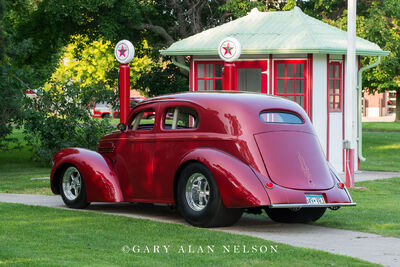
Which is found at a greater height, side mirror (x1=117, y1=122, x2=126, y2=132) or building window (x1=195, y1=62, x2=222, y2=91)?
building window (x1=195, y1=62, x2=222, y2=91)

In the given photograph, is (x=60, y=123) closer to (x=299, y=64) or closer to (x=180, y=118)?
(x=299, y=64)

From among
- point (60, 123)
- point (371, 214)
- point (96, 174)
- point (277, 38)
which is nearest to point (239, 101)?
point (96, 174)

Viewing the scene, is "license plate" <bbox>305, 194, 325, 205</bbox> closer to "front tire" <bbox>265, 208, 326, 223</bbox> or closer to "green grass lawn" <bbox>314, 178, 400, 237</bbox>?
"green grass lawn" <bbox>314, 178, 400, 237</bbox>

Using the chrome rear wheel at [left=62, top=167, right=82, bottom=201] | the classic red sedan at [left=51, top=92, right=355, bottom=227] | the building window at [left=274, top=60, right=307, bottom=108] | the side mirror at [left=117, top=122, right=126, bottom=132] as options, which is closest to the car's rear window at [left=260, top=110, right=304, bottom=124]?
the classic red sedan at [left=51, top=92, right=355, bottom=227]

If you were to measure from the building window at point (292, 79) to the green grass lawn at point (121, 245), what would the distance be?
30.3 feet

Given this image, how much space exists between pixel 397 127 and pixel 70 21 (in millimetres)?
22892

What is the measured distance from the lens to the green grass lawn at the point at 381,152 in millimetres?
22550

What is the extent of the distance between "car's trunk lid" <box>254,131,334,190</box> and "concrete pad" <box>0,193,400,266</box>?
→ 596 mm

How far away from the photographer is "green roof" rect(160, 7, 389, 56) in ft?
62.6

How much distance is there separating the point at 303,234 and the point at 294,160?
2.93ft

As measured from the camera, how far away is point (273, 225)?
10.8 m

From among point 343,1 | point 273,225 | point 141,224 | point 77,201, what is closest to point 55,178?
point 77,201

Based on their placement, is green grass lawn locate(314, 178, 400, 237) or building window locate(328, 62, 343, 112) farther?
building window locate(328, 62, 343, 112)

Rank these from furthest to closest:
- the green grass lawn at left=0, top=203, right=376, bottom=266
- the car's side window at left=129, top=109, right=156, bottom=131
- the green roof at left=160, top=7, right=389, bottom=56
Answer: the green roof at left=160, top=7, right=389, bottom=56
the car's side window at left=129, top=109, right=156, bottom=131
the green grass lawn at left=0, top=203, right=376, bottom=266
